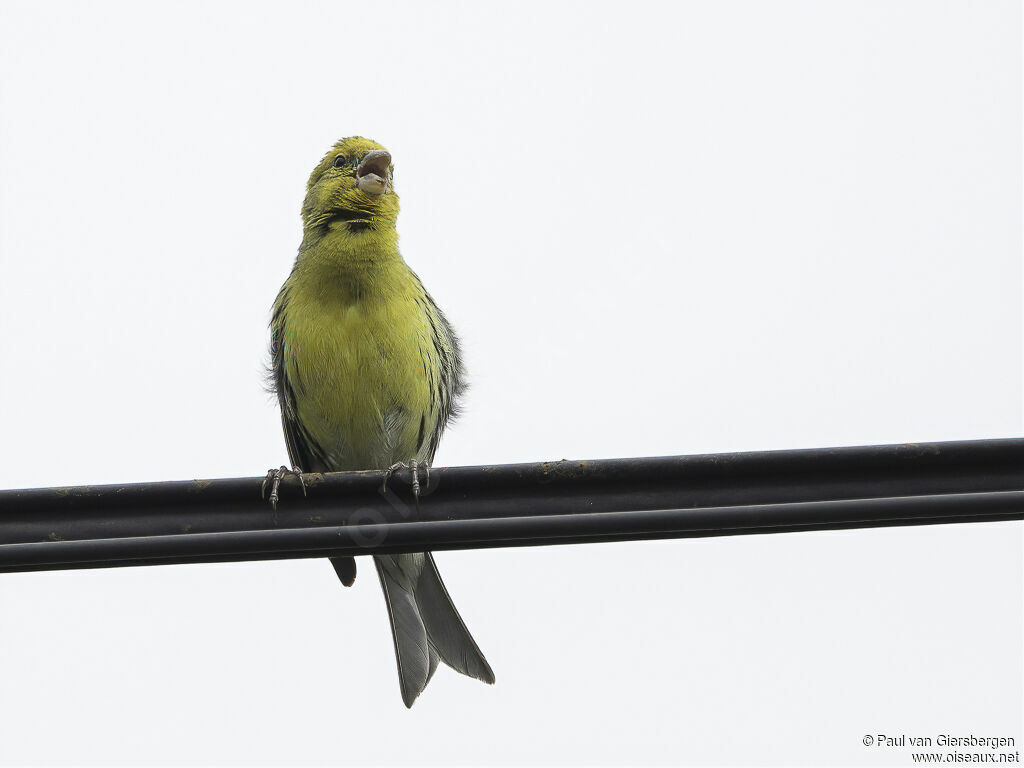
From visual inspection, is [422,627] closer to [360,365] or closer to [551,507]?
[360,365]

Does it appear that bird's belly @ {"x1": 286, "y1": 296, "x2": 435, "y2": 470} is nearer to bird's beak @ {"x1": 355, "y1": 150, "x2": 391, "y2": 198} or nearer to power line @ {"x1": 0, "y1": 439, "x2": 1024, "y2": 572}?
bird's beak @ {"x1": 355, "y1": 150, "x2": 391, "y2": 198}

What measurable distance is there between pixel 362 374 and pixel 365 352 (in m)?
0.14

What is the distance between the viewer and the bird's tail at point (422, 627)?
22.5 feet

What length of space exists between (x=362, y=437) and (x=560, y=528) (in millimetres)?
4189

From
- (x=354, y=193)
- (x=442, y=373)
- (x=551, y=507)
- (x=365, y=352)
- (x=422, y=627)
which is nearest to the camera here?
(x=551, y=507)

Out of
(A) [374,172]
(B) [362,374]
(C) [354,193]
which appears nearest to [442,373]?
(B) [362,374]

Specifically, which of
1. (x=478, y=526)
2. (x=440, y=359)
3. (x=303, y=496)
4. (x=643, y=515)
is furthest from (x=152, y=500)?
(x=440, y=359)

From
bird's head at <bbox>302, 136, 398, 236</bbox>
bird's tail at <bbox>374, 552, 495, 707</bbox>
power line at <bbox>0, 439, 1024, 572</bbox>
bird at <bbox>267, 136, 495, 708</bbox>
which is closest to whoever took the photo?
power line at <bbox>0, 439, 1024, 572</bbox>

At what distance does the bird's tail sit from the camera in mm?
6871

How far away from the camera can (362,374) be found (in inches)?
307

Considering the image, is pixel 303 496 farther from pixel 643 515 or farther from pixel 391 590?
pixel 391 590

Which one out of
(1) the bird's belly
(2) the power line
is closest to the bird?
(1) the bird's belly

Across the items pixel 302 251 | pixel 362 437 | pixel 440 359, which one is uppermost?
pixel 302 251

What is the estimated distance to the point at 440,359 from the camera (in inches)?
328
